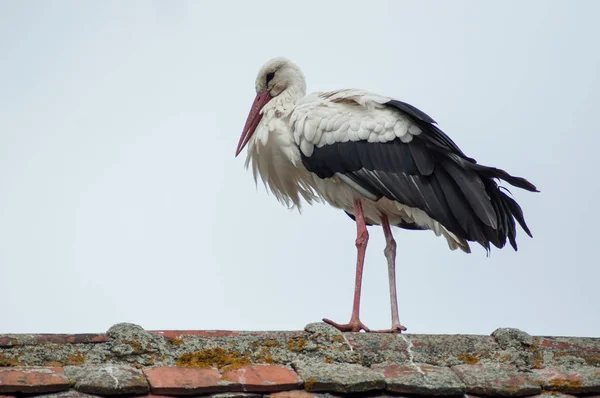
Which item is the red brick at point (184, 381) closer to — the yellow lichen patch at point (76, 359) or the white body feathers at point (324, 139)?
the yellow lichen patch at point (76, 359)

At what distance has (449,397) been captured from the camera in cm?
402

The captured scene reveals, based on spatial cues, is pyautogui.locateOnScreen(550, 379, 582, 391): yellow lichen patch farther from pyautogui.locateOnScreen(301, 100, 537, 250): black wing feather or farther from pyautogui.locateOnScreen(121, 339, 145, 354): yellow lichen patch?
pyautogui.locateOnScreen(121, 339, 145, 354): yellow lichen patch

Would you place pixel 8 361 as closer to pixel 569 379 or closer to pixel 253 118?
pixel 569 379

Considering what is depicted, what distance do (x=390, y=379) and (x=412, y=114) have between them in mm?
2730

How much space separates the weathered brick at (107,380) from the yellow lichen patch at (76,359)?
12cm

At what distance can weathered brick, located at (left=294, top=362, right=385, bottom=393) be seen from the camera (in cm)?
393

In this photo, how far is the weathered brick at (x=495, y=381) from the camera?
13.4 ft

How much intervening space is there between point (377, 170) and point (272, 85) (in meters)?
1.63

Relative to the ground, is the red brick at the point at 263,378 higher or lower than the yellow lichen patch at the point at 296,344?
lower

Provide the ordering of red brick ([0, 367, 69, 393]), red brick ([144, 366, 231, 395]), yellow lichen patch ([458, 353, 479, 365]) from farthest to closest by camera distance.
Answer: yellow lichen patch ([458, 353, 479, 365])
red brick ([144, 366, 231, 395])
red brick ([0, 367, 69, 393])

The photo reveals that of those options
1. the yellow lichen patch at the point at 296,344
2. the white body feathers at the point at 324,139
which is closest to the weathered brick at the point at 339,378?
the yellow lichen patch at the point at 296,344

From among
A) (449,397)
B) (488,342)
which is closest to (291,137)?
(488,342)

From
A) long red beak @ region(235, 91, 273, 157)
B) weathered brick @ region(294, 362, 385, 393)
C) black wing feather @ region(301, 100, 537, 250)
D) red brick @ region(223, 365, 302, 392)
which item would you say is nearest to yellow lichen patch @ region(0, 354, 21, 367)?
red brick @ region(223, 365, 302, 392)

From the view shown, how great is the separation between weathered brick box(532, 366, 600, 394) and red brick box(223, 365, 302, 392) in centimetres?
102
